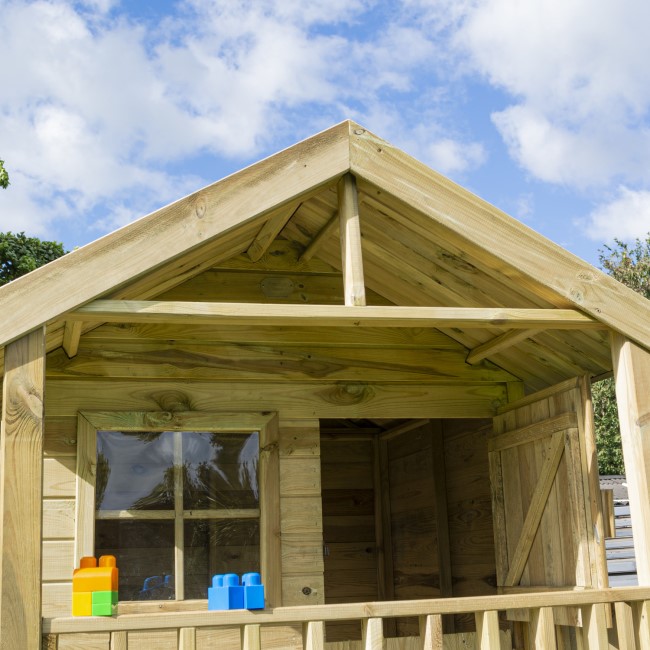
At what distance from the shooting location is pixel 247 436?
5.60 m

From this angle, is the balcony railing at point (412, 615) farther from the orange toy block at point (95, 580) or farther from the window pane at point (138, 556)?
the window pane at point (138, 556)

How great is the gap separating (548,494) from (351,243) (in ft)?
6.90

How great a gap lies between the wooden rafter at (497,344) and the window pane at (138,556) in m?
2.18

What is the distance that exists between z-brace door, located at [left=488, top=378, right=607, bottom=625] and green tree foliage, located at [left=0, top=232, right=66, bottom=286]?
11305 mm

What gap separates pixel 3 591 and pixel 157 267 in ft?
4.67

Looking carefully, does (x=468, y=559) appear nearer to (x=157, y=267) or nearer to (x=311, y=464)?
(x=311, y=464)

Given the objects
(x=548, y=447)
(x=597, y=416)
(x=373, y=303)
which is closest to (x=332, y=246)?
(x=373, y=303)

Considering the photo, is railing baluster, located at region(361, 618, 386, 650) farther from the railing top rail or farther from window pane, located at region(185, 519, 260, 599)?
window pane, located at region(185, 519, 260, 599)

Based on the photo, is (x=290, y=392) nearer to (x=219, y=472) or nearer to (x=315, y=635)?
(x=219, y=472)

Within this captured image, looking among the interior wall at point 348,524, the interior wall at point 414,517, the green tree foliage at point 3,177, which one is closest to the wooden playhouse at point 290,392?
the interior wall at point 414,517

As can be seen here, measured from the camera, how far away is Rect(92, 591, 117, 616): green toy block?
12.3 ft

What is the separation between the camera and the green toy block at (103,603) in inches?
148

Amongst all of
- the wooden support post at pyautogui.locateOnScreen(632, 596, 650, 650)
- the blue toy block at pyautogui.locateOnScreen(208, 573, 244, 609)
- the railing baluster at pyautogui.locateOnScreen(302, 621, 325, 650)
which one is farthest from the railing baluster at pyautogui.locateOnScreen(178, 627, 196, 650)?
the wooden support post at pyautogui.locateOnScreen(632, 596, 650, 650)

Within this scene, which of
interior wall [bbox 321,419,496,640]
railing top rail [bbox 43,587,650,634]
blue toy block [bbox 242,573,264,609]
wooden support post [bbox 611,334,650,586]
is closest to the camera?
railing top rail [bbox 43,587,650,634]
